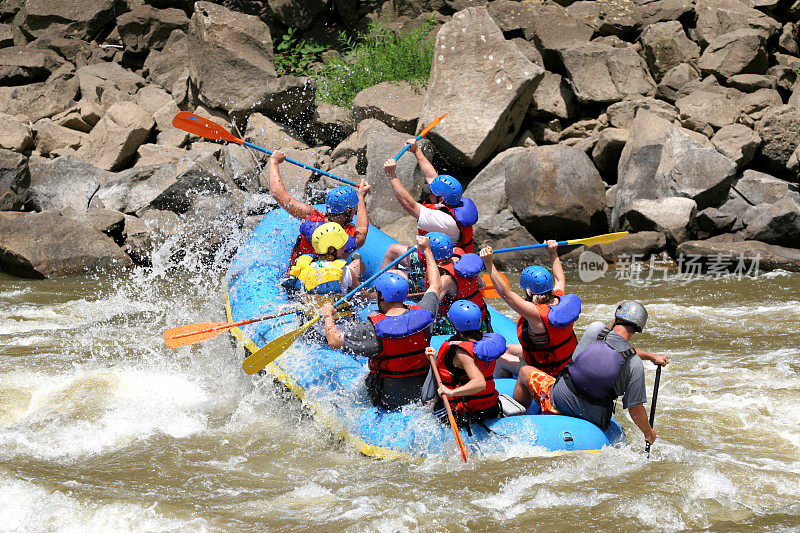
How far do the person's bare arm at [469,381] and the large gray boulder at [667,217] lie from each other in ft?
17.3

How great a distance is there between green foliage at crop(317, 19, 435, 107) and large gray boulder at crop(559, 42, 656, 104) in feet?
6.44

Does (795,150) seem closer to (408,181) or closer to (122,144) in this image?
(408,181)

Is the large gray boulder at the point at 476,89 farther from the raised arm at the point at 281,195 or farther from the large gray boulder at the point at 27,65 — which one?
the large gray boulder at the point at 27,65

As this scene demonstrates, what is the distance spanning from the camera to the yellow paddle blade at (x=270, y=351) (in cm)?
427

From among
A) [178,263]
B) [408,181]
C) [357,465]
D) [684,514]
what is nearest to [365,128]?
[408,181]

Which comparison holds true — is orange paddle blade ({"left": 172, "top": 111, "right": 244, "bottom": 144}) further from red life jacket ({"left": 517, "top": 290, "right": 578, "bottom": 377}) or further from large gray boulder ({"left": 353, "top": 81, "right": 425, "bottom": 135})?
large gray boulder ({"left": 353, "top": 81, "right": 425, "bottom": 135})

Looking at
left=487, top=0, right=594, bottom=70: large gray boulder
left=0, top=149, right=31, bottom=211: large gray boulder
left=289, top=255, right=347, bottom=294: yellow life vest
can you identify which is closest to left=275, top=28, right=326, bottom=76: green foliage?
left=487, top=0, right=594, bottom=70: large gray boulder

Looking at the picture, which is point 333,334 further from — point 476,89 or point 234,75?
point 234,75

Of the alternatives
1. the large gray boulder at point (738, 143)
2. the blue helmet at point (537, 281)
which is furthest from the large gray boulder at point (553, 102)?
the blue helmet at point (537, 281)

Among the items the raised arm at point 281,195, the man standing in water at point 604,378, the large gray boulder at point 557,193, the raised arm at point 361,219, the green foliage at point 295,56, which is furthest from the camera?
the green foliage at point 295,56

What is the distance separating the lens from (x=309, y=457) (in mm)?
4176

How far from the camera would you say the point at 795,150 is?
29.3 feet

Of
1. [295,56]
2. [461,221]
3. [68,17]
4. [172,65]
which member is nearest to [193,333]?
[461,221]

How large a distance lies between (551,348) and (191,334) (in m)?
2.11
